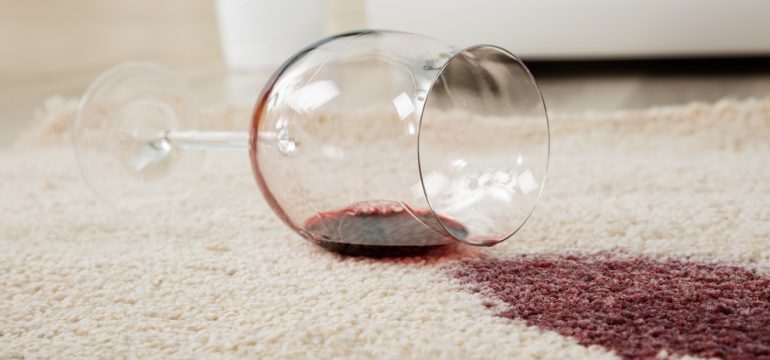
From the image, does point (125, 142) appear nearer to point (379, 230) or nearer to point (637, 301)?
point (379, 230)

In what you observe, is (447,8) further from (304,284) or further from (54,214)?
(304,284)

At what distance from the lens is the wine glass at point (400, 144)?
2.25 feet

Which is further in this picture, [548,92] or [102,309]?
[548,92]

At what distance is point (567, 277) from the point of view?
66 cm

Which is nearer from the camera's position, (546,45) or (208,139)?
(208,139)

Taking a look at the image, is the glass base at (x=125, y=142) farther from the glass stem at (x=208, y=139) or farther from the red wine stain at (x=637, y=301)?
the red wine stain at (x=637, y=301)

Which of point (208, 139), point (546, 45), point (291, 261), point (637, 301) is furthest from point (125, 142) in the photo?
point (546, 45)

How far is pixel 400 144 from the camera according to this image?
0.69 metres

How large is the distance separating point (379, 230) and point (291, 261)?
0.29 feet

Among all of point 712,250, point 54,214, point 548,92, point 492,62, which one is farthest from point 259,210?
point 548,92

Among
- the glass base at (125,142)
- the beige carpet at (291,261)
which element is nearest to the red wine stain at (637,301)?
the beige carpet at (291,261)

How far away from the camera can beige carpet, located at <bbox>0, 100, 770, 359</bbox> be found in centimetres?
56

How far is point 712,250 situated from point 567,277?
145 millimetres

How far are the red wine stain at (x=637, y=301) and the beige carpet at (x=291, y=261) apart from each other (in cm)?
2
